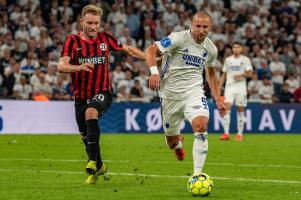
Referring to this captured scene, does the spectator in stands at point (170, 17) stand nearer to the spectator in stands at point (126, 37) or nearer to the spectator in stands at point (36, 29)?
the spectator in stands at point (126, 37)

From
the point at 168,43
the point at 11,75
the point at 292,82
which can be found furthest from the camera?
the point at 292,82

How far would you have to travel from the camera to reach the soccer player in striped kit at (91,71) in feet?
37.0

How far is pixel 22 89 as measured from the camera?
25.9 metres

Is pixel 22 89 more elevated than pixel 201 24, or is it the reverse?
pixel 201 24

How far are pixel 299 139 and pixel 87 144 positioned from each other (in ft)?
43.4

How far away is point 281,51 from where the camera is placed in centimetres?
3122

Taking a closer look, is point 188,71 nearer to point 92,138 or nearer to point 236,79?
point 92,138

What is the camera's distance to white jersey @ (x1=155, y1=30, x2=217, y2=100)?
445 inches

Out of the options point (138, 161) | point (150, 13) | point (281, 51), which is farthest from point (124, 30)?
point (138, 161)

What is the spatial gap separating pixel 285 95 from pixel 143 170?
1549 cm

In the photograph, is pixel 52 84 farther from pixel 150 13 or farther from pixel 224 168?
pixel 224 168

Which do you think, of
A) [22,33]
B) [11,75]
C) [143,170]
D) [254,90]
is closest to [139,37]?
[22,33]

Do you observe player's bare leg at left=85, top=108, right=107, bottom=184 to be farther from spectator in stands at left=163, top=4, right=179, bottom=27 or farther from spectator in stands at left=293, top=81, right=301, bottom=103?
spectator in stands at left=163, top=4, right=179, bottom=27

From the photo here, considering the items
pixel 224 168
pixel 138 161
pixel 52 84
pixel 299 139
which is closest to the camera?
pixel 224 168
